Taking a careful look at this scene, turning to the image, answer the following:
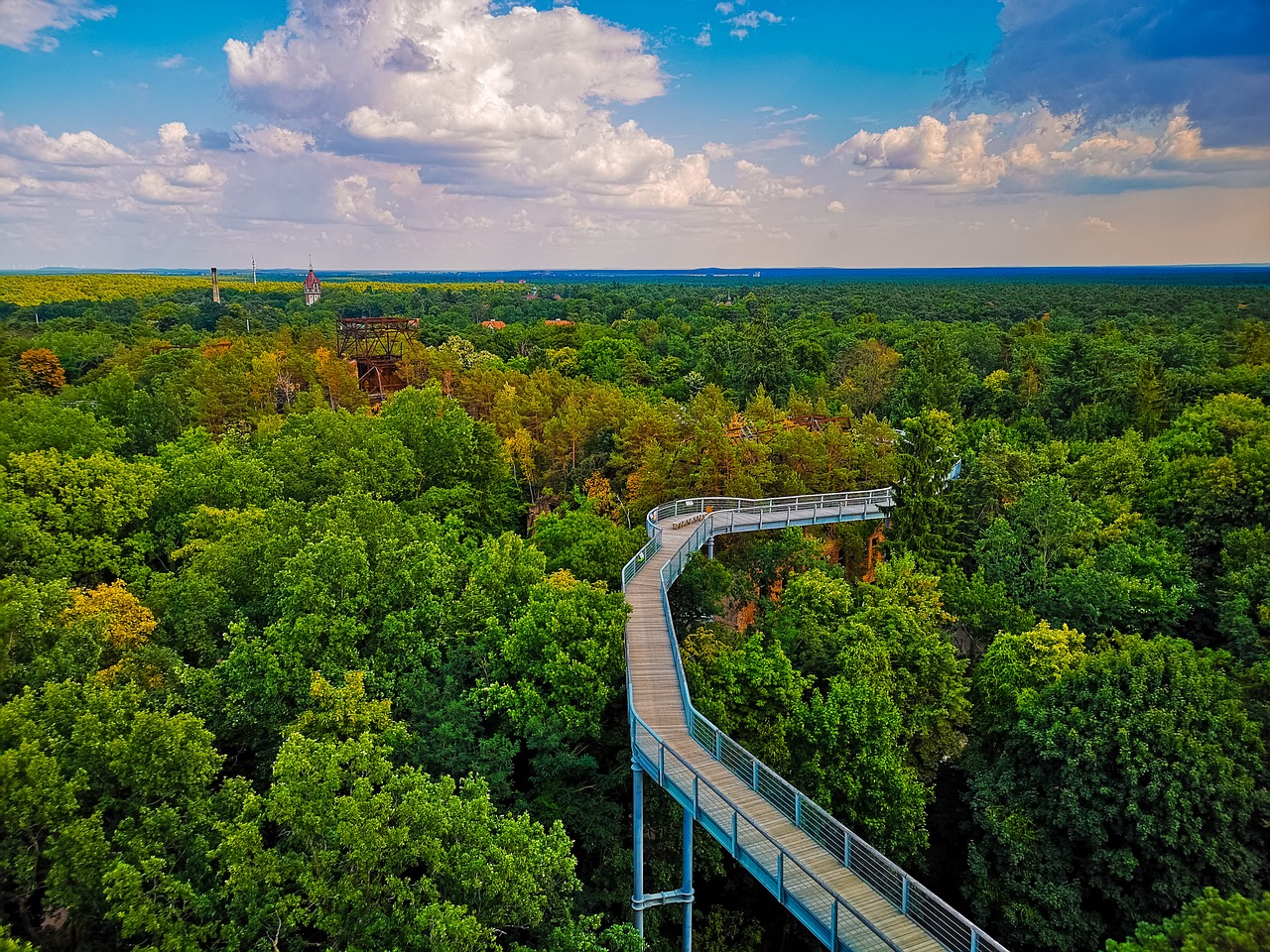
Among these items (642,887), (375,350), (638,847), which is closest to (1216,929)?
(638,847)

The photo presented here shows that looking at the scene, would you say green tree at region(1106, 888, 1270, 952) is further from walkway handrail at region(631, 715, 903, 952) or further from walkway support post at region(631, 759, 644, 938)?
walkway support post at region(631, 759, 644, 938)

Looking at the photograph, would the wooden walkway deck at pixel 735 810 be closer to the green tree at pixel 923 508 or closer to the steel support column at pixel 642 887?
the steel support column at pixel 642 887

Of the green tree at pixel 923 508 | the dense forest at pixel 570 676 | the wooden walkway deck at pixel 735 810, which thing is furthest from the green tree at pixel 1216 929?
the green tree at pixel 923 508

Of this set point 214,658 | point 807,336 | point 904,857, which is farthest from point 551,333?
point 904,857

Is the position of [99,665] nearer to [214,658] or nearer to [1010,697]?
[214,658]

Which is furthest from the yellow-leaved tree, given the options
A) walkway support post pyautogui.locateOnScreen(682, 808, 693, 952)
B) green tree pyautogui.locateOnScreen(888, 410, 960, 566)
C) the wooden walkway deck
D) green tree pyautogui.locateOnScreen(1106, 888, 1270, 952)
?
green tree pyautogui.locateOnScreen(888, 410, 960, 566)

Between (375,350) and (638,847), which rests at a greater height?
(375,350)

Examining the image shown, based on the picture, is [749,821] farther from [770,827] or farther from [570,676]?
[570,676]

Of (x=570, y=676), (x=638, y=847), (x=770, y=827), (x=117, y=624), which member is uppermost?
(x=117, y=624)
